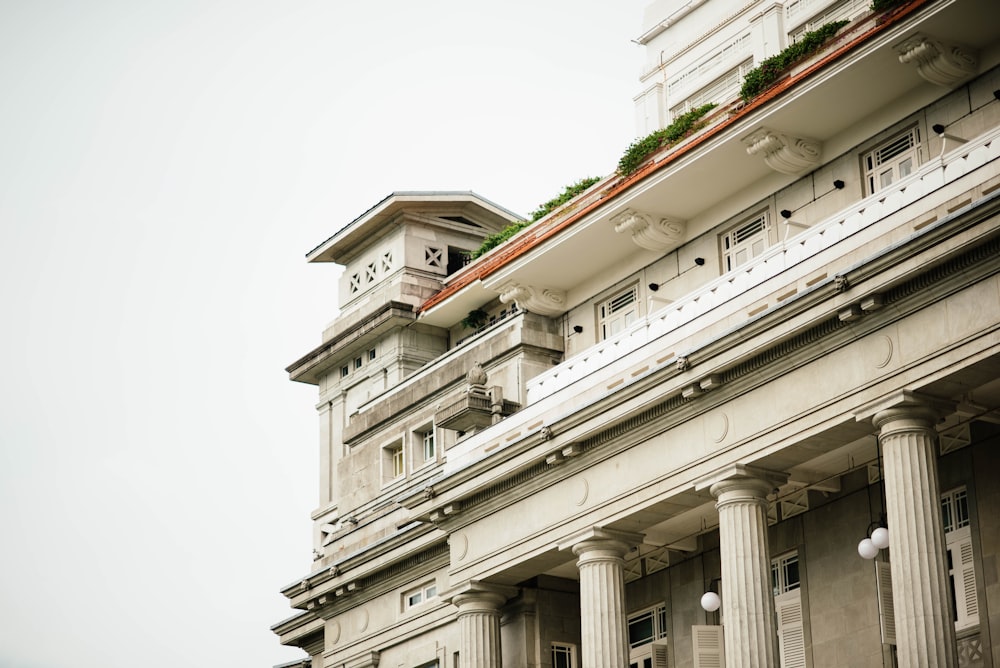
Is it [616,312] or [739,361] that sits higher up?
[616,312]

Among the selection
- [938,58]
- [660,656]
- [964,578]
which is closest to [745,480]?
[964,578]

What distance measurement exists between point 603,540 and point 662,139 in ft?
36.3

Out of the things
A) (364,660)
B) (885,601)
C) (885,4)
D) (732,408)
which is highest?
(885,4)

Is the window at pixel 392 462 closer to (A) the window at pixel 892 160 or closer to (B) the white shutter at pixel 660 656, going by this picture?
(B) the white shutter at pixel 660 656

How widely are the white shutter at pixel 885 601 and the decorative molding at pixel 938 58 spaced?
10693 millimetres

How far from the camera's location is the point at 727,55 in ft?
178

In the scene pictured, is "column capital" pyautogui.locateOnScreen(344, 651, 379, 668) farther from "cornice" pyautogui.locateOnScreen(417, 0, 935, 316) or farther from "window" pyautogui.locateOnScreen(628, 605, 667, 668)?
"cornice" pyautogui.locateOnScreen(417, 0, 935, 316)

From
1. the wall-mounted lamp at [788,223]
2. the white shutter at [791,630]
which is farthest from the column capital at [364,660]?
the wall-mounted lamp at [788,223]

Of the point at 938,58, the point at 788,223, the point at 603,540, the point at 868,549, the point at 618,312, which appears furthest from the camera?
the point at 618,312

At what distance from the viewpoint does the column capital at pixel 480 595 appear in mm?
44812

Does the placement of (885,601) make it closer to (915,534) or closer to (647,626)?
(915,534)

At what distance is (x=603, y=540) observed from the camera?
4156cm

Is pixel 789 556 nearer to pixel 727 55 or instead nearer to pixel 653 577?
pixel 653 577

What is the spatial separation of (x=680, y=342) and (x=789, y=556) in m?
5.58
